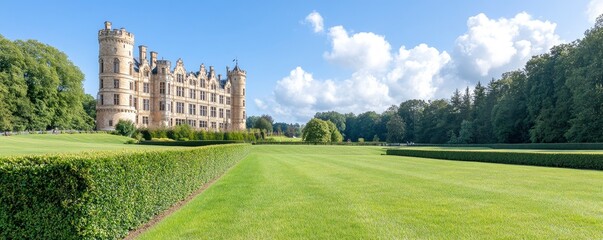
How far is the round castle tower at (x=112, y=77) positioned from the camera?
6391 centimetres

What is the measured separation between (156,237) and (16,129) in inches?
2147

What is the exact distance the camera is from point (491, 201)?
9.41 m

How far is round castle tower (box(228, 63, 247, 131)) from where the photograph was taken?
289ft

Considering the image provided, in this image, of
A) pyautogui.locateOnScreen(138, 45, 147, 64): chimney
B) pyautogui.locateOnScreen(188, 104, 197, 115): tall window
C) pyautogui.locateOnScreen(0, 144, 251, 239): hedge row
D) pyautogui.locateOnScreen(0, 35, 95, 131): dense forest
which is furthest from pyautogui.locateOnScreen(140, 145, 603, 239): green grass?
pyautogui.locateOnScreen(188, 104, 197, 115): tall window

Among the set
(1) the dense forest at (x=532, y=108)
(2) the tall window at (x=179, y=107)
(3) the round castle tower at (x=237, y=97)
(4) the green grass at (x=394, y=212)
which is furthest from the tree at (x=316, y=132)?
(4) the green grass at (x=394, y=212)

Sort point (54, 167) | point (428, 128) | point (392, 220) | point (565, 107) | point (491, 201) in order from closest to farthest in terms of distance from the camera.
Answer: point (54, 167) → point (392, 220) → point (491, 201) → point (565, 107) → point (428, 128)

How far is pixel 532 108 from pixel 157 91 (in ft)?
202

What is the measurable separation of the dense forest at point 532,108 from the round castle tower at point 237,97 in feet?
127

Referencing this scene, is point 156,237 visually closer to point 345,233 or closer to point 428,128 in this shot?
point 345,233

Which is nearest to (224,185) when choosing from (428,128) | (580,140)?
(580,140)

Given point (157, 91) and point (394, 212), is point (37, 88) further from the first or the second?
point (394, 212)

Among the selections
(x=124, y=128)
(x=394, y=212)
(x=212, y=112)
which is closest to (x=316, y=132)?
(x=212, y=112)

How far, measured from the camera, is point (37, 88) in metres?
52.9

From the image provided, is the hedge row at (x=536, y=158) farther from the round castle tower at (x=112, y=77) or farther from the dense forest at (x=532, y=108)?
the round castle tower at (x=112, y=77)
